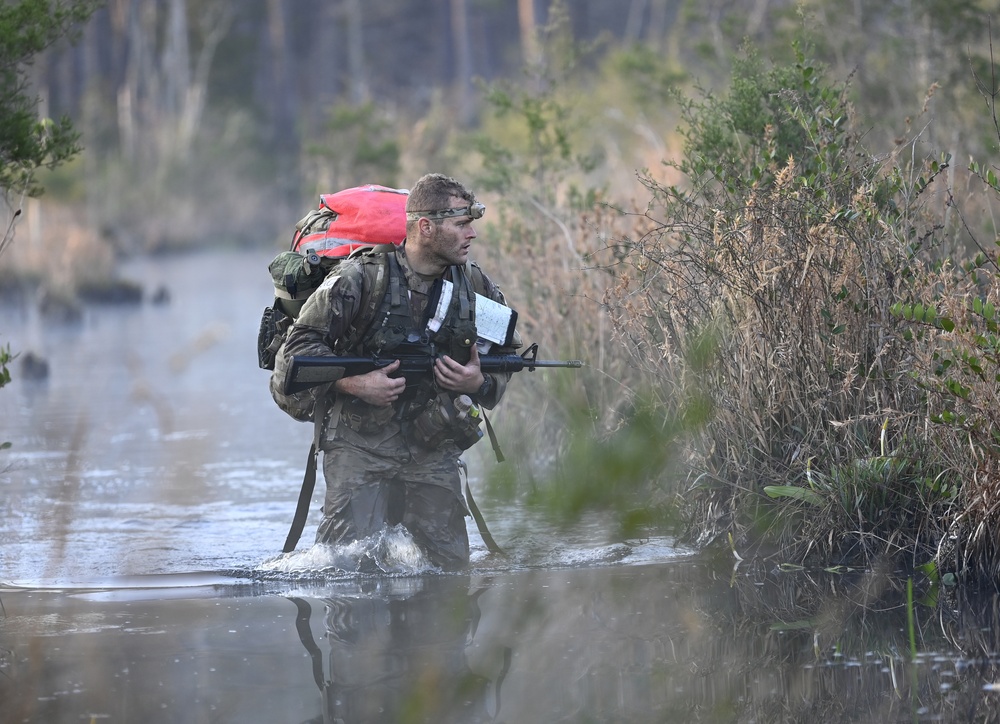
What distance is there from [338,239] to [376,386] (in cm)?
73

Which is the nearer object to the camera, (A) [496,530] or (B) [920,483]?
(B) [920,483]

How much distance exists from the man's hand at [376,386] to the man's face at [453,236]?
0.49 meters

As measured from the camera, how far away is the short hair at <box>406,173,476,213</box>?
565 cm

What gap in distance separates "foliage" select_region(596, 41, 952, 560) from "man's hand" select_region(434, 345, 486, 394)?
2.62 feet

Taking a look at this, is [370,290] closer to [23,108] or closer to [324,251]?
[324,251]

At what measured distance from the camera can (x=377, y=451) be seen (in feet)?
19.3

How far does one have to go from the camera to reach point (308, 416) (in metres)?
6.05

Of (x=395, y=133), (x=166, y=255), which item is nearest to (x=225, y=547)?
(x=395, y=133)

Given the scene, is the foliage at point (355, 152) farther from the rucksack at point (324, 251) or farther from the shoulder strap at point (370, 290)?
the shoulder strap at point (370, 290)

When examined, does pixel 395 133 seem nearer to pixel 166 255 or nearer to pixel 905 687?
pixel 166 255

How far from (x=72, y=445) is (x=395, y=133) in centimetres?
1512

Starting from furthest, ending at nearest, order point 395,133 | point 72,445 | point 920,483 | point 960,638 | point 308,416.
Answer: point 395,133 < point 72,445 < point 308,416 < point 920,483 < point 960,638

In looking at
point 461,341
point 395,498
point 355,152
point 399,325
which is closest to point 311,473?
point 395,498

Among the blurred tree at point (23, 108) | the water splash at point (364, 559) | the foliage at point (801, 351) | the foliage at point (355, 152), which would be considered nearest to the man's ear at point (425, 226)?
the foliage at point (801, 351)
